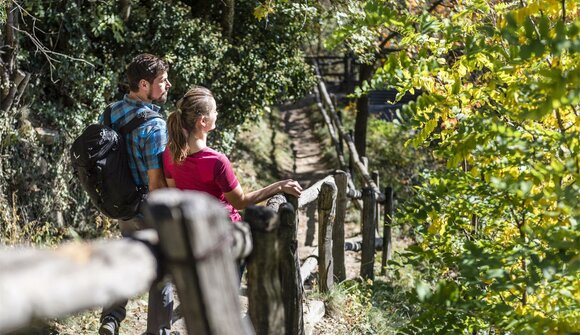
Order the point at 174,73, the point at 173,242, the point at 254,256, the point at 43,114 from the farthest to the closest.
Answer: the point at 174,73 < the point at 43,114 < the point at 254,256 < the point at 173,242

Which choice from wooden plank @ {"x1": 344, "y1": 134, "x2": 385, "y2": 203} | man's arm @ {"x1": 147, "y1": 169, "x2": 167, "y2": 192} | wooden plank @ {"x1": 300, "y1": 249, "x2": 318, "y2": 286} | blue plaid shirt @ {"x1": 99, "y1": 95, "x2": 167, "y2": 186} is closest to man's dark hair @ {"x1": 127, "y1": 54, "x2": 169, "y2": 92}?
blue plaid shirt @ {"x1": 99, "y1": 95, "x2": 167, "y2": 186}

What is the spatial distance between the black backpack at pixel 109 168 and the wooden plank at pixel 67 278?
2.18m

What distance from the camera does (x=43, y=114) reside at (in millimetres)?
7355

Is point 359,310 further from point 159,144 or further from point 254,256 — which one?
point 254,256

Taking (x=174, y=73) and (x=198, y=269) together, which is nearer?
(x=198, y=269)

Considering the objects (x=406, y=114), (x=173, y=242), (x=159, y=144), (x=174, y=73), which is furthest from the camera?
(x=174, y=73)

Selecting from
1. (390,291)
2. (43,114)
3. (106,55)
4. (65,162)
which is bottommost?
(390,291)

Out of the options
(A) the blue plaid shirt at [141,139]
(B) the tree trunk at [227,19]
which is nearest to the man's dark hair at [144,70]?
(A) the blue plaid shirt at [141,139]

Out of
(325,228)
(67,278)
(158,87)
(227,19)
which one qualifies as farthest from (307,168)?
(67,278)

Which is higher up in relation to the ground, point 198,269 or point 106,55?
point 106,55

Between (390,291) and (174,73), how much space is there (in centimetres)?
383

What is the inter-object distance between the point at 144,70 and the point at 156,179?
2.02 feet

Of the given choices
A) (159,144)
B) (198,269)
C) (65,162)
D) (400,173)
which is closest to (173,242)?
(198,269)

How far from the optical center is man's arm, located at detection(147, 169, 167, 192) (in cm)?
368
